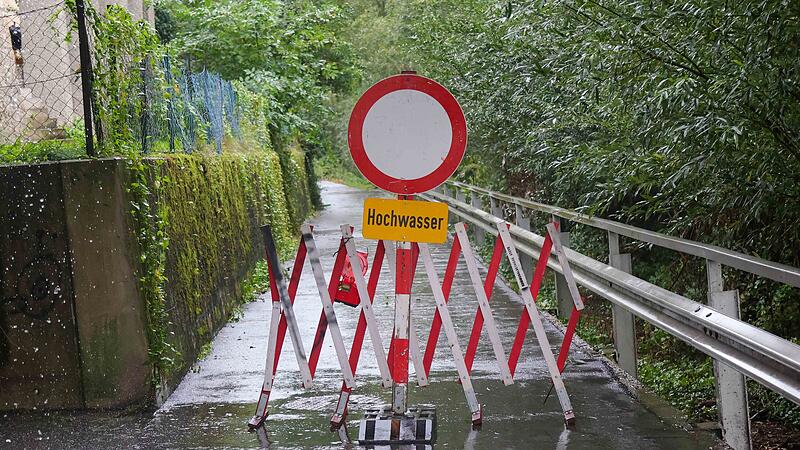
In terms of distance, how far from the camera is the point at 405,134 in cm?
652

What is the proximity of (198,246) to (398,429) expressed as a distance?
169 inches

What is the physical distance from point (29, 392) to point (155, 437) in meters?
1.31

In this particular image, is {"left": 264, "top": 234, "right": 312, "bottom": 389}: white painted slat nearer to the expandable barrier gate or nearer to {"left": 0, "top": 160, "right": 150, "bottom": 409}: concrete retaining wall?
the expandable barrier gate

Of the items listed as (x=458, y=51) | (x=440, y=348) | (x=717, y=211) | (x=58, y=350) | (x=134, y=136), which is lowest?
(x=440, y=348)

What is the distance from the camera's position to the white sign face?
21.3 ft

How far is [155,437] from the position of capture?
6789 mm

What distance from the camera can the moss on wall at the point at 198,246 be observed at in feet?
26.9

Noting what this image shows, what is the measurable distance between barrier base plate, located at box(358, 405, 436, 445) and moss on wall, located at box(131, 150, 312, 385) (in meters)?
1.97

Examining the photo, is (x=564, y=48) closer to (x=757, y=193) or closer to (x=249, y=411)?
(x=757, y=193)

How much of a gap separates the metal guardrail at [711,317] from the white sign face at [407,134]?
1518mm

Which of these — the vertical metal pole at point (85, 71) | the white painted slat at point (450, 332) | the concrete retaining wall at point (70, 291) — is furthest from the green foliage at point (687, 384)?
the vertical metal pole at point (85, 71)

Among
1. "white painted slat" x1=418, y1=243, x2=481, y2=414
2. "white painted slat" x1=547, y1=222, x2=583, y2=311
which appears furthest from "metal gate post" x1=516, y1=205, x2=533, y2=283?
"white painted slat" x1=418, y1=243, x2=481, y2=414

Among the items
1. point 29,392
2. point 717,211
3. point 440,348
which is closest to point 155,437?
point 29,392

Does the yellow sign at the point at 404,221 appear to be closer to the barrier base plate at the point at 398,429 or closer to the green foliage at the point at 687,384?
the barrier base plate at the point at 398,429
